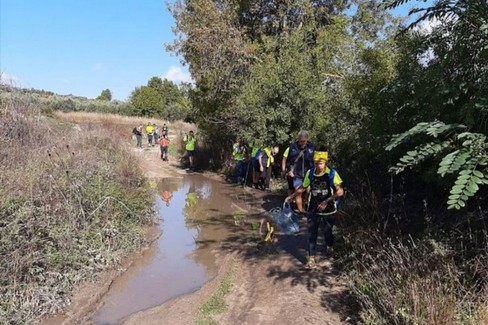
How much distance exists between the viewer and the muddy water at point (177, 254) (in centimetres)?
650

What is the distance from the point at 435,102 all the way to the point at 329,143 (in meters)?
7.83

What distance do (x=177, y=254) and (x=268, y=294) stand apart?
296cm

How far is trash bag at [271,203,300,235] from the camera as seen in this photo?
889 centimetres

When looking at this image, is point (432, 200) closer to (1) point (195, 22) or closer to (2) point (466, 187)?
(2) point (466, 187)

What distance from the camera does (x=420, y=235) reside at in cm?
588

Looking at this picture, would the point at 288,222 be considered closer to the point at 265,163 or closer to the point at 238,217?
the point at 238,217

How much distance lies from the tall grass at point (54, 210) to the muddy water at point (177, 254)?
1.68ft

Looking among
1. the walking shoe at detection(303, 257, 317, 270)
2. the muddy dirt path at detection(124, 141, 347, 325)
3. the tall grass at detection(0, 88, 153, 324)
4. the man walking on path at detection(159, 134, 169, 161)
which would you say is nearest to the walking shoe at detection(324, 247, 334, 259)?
the muddy dirt path at detection(124, 141, 347, 325)

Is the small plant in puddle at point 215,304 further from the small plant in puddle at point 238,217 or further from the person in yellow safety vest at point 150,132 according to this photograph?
the person in yellow safety vest at point 150,132

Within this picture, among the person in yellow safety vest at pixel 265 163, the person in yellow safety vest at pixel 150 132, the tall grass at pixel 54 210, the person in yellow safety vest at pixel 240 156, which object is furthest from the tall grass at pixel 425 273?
the person in yellow safety vest at pixel 150 132

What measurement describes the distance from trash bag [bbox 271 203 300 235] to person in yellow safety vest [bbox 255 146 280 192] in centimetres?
435

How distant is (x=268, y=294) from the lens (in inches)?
236

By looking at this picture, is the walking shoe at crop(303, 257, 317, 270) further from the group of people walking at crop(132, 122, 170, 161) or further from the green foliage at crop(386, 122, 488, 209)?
the group of people walking at crop(132, 122, 170, 161)

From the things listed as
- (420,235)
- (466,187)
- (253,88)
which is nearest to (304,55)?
(253,88)
